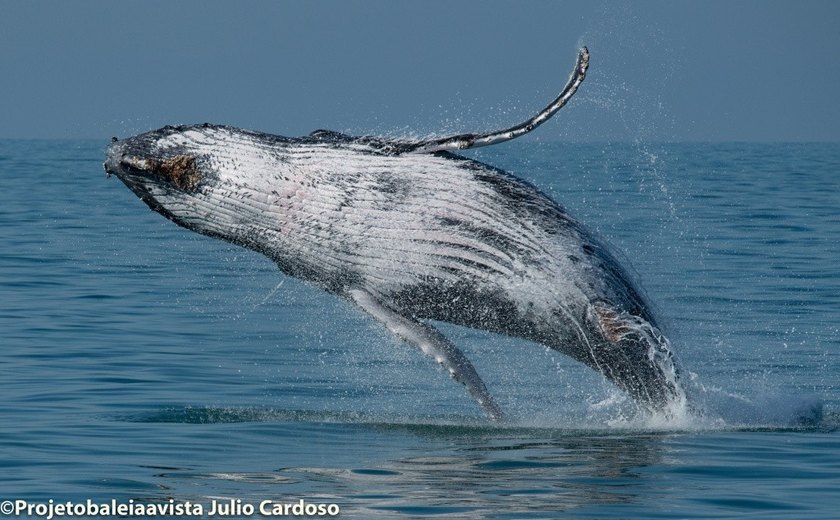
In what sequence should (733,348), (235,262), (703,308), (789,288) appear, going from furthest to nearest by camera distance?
(235,262) < (789,288) < (703,308) < (733,348)

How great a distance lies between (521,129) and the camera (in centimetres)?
1330

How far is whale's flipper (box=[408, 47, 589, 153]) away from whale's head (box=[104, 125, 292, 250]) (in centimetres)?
163

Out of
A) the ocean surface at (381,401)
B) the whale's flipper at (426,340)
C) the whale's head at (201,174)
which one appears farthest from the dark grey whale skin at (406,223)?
the ocean surface at (381,401)

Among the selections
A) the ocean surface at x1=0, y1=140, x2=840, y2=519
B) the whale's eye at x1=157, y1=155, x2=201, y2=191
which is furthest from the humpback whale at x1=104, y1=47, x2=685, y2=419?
the ocean surface at x1=0, y1=140, x2=840, y2=519

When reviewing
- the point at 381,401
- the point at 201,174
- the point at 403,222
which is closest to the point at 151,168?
the point at 201,174

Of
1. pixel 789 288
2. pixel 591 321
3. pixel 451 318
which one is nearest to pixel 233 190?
pixel 451 318

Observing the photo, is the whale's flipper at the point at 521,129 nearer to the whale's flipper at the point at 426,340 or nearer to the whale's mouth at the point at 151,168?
the whale's flipper at the point at 426,340

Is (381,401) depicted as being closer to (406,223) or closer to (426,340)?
(426,340)

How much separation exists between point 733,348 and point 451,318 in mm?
7206

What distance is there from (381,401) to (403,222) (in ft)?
13.4

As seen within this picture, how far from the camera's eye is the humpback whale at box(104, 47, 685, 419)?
13680 mm

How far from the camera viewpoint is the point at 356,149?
45.7ft

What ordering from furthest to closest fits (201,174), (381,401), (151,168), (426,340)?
1. (381,401)
2. (426,340)
3. (201,174)
4. (151,168)

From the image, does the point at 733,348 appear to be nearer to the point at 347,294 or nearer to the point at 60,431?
the point at 347,294
